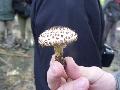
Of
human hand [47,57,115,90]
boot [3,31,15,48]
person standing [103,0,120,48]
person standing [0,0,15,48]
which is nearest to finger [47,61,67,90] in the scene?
human hand [47,57,115,90]

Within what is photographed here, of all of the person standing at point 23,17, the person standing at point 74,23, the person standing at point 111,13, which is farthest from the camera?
the person standing at point 111,13

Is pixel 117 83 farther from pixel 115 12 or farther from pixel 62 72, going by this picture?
pixel 115 12

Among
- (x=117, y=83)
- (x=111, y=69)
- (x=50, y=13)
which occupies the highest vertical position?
(x=50, y=13)

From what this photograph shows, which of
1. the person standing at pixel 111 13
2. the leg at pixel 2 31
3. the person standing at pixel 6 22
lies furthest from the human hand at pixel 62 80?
the person standing at pixel 111 13

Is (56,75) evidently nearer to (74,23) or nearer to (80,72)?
(80,72)

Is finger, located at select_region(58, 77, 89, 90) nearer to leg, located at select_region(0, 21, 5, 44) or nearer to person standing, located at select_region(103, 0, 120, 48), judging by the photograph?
leg, located at select_region(0, 21, 5, 44)

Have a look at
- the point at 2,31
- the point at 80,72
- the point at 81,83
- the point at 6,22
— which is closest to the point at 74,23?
the point at 80,72

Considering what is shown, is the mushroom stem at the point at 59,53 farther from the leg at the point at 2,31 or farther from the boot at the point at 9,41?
the boot at the point at 9,41

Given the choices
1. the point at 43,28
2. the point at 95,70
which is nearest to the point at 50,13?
the point at 43,28
